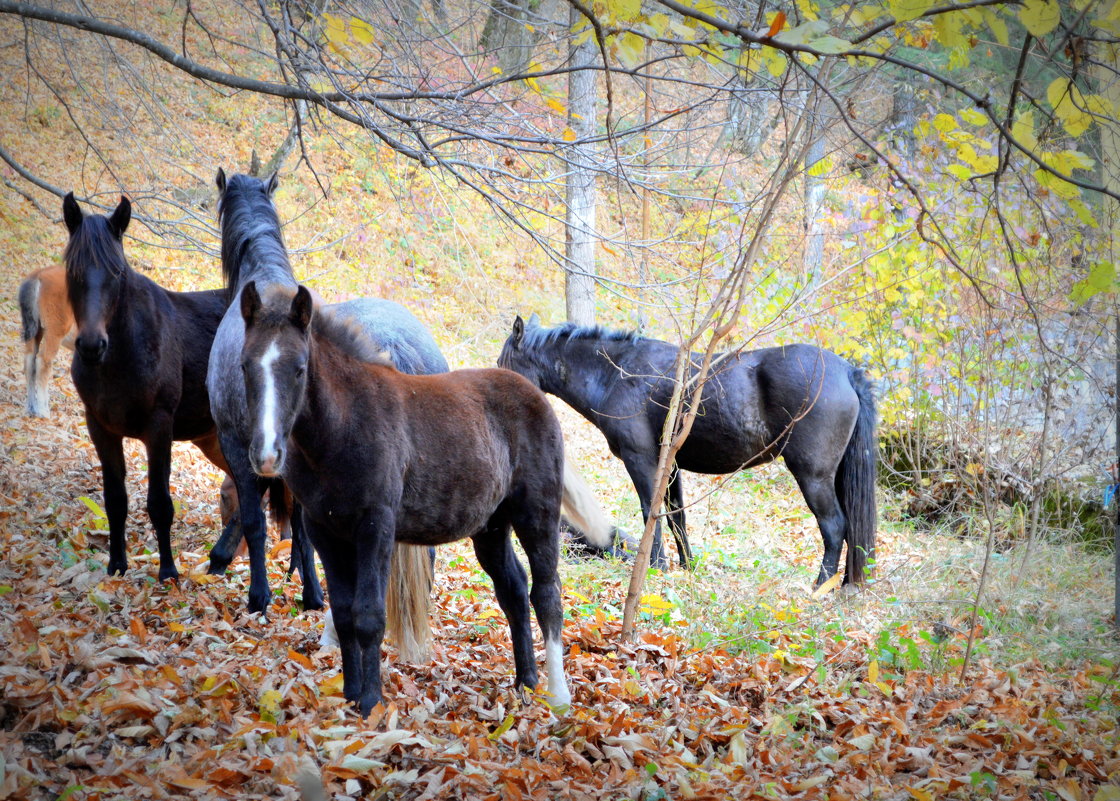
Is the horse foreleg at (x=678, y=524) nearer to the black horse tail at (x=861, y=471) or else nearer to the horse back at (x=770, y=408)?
the horse back at (x=770, y=408)

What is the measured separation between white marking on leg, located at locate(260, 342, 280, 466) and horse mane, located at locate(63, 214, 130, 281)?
2556 millimetres

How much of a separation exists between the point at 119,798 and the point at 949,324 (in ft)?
30.3

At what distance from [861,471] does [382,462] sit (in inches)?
202

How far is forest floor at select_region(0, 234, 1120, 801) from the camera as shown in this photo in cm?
321

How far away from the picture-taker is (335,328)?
12.7 feet

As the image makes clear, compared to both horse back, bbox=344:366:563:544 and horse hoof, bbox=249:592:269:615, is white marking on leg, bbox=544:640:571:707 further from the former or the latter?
horse hoof, bbox=249:592:269:615

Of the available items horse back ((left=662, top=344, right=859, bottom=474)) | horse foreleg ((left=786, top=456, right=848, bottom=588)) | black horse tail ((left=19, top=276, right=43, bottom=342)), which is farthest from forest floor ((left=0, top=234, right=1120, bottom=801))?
black horse tail ((left=19, top=276, right=43, bottom=342))

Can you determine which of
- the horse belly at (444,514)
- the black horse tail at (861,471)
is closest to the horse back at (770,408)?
the black horse tail at (861,471)

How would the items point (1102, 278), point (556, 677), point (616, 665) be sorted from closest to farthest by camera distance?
point (1102, 278), point (556, 677), point (616, 665)

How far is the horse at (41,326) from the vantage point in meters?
8.42

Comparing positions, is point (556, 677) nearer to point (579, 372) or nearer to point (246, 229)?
point (246, 229)

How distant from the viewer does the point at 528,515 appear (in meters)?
4.43

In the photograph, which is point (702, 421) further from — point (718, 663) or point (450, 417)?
point (450, 417)

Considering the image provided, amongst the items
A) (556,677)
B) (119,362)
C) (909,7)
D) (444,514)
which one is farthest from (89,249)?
(909,7)
